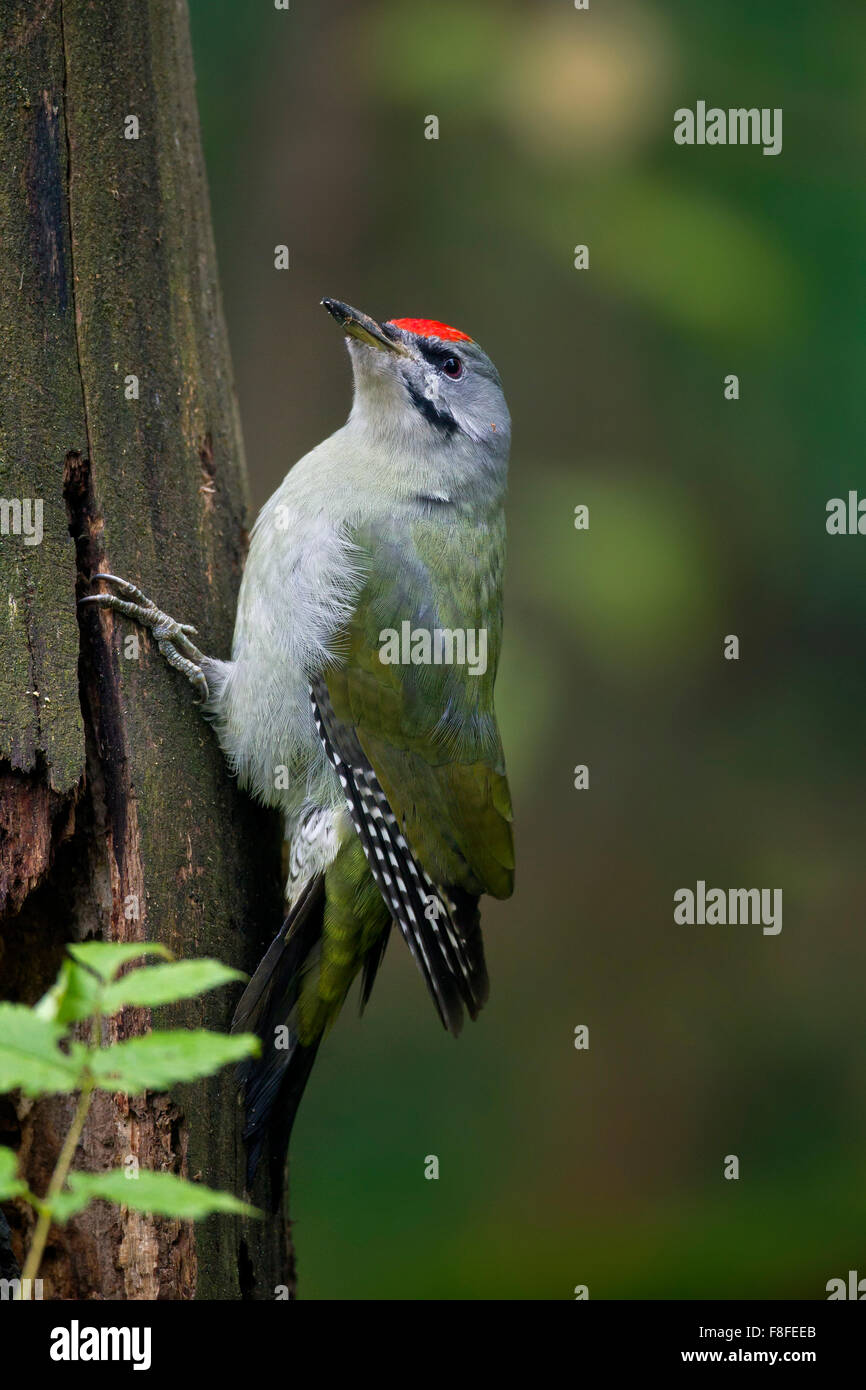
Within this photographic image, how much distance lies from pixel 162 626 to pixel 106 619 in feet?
0.53

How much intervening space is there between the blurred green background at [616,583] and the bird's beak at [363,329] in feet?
2.83

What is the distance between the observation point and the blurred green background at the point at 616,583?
14.8ft

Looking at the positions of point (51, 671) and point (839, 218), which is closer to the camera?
point (51, 671)

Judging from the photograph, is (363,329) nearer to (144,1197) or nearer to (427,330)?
(427,330)

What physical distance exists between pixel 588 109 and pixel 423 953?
3066mm

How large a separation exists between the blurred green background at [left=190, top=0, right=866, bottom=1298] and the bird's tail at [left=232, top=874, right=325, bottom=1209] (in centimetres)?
98

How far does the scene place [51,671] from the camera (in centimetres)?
286

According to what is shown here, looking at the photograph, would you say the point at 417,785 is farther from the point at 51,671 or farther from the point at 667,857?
the point at 667,857

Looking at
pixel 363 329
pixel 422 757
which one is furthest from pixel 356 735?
pixel 363 329

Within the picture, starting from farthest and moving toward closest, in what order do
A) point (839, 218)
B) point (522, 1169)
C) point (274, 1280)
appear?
point (522, 1169) → point (839, 218) → point (274, 1280)

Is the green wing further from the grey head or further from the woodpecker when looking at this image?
the grey head

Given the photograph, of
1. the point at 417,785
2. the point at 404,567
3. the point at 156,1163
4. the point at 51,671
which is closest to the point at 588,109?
the point at 404,567

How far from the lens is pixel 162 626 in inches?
126

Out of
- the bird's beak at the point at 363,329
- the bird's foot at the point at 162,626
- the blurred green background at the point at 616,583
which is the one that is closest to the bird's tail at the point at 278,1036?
the bird's foot at the point at 162,626
